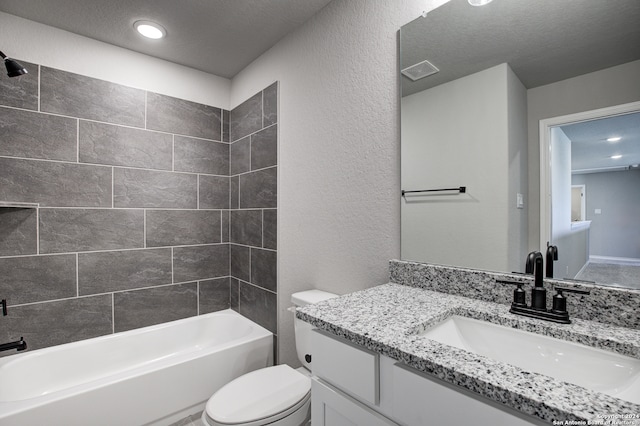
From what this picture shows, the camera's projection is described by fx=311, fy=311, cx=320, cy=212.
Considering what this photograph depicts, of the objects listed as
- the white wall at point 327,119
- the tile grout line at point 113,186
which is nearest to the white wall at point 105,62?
the white wall at point 327,119

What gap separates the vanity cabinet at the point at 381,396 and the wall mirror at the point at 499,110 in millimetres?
630

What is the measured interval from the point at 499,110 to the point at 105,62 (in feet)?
8.30

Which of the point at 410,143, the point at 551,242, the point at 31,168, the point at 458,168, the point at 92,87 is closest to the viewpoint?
the point at 551,242

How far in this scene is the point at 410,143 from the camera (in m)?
1.41

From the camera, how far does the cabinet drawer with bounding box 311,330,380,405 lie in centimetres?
80

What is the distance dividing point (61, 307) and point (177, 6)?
2.03 m

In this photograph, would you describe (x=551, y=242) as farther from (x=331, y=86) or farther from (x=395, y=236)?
(x=331, y=86)

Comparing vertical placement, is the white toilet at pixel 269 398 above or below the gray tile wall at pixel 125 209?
below

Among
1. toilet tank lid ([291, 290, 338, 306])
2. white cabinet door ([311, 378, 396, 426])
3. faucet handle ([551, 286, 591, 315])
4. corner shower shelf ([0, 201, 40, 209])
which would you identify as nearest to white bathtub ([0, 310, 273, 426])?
toilet tank lid ([291, 290, 338, 306])

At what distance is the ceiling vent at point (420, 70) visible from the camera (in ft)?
4.51

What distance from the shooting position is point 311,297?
1793 mm

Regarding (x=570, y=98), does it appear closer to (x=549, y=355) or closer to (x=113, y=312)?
(x=549, y=355)

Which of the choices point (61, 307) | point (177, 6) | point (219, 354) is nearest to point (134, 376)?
point (219, 354)

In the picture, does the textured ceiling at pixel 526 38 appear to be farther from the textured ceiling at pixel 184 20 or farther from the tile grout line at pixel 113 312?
the tile grout line at pixel 113 312
